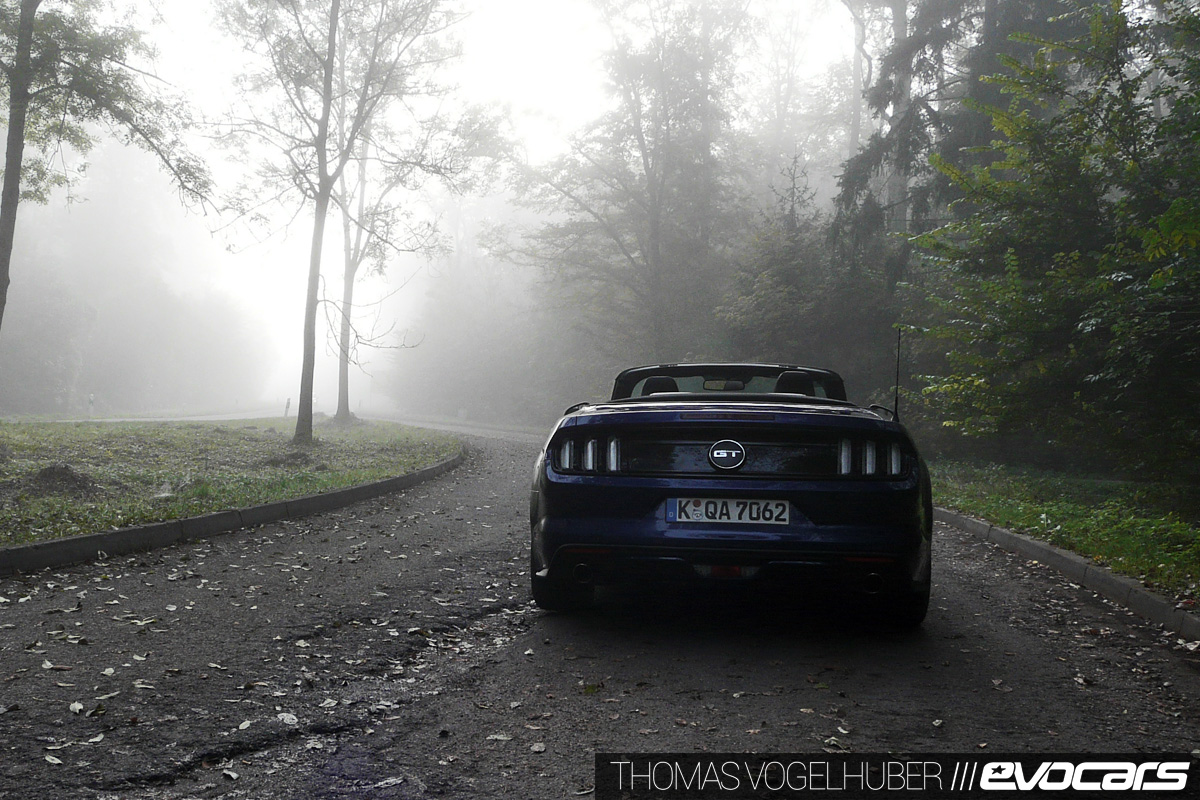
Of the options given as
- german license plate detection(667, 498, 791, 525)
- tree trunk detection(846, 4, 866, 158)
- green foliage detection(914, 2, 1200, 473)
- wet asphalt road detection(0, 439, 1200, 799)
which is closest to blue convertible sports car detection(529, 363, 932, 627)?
german license plate detection(667, 498, 791, 525)

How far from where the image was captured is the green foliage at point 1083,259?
8.77m

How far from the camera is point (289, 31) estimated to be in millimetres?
18266

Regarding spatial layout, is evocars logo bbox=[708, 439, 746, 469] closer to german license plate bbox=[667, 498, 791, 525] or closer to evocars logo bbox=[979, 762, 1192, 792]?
german license plate bbox=[667, 498, 791, 525]

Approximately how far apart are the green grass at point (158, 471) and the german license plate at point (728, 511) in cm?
493

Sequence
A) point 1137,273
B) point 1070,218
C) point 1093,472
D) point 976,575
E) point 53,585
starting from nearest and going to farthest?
point 53,585, point 976,575, point 1137,273, point 1070,218, point 1093,472

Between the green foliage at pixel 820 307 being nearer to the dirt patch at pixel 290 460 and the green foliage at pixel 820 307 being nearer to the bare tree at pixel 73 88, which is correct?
the dirt patch at pixel 290 460

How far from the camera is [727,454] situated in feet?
14.6

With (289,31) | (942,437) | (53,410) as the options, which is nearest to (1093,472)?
(942,437)

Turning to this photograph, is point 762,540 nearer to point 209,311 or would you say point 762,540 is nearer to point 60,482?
point 60,482

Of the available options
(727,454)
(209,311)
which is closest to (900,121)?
(727,454)

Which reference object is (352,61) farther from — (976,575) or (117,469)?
(976,575)

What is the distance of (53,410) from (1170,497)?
44.9 metres

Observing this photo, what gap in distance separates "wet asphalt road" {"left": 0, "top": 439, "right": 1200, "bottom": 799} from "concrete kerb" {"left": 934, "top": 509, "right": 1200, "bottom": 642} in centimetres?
15
